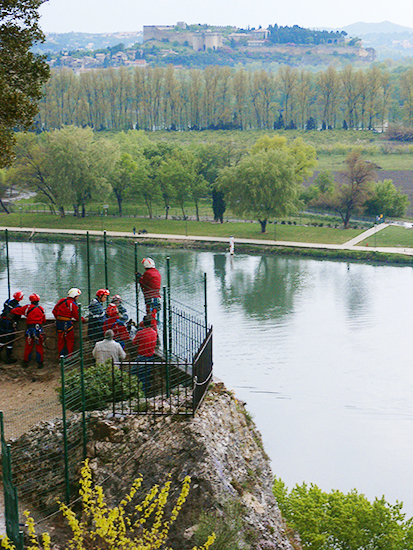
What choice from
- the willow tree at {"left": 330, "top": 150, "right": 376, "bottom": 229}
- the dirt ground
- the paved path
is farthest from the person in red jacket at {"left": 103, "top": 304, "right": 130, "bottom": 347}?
the willow tree at {"left": 330, "top": 150, "right": 376, "bottom": 229}

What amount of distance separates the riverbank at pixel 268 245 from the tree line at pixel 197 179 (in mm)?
3192

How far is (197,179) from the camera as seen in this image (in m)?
60.1

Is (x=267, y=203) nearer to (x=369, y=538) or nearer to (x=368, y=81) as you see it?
(x=369, y=538)

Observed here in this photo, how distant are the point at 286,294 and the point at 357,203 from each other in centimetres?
2133

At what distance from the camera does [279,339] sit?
28219 mm

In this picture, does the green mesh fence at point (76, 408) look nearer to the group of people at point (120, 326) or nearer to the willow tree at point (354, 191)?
the group of people at point (120, 326)

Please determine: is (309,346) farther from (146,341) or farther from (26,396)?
(26,396)

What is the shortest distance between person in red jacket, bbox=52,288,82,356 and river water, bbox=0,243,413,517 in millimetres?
5559

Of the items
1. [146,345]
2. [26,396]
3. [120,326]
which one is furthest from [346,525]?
A: [26,396]

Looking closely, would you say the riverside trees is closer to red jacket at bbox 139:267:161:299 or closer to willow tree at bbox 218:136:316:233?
willow tree at bbox 218:136:316:233

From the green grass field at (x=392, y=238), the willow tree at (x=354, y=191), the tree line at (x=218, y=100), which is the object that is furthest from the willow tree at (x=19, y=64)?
the tree line at (x=218, y=100)

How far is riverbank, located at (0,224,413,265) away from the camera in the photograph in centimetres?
4622

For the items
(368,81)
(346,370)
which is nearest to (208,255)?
(346,370)

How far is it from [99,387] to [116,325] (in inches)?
75.9
